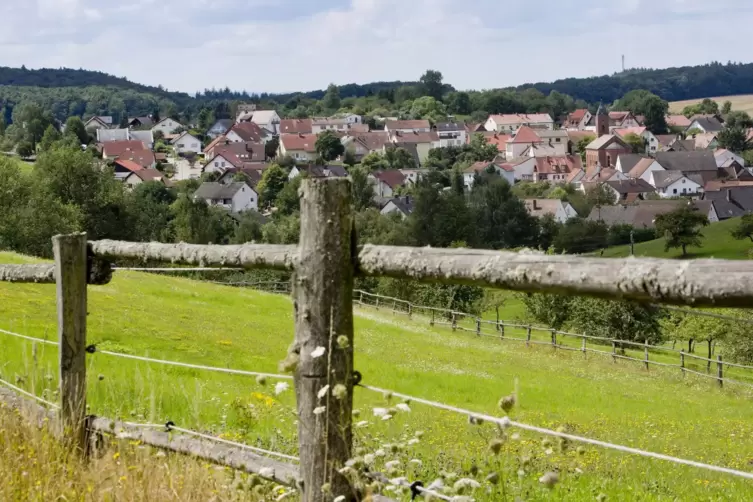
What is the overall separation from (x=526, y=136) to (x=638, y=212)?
239 feet

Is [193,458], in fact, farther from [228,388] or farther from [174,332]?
[174,332]

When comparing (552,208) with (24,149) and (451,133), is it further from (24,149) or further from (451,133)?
(24,149)

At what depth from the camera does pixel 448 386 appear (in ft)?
56.2

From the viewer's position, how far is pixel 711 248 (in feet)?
291

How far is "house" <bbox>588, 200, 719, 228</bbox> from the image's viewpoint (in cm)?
10681

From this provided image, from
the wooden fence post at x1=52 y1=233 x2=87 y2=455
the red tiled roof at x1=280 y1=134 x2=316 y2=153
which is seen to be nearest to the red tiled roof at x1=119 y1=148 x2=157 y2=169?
the red tiled roof at x1=280 y1=134 x2=316 y2=153

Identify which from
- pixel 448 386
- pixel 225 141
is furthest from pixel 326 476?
pixel 225 141

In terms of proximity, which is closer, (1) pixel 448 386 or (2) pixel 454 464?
(2) pixel 454 464

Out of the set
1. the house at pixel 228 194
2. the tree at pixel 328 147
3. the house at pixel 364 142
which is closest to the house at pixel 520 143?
the house at pixel 364 142

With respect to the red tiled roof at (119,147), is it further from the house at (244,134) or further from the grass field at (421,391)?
the grass field at (421,391)

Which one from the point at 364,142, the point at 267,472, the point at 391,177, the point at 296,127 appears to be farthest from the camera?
the point at 296,127

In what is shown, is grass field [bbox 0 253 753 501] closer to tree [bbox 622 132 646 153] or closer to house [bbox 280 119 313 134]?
tree [bbox 622 132 646 153]

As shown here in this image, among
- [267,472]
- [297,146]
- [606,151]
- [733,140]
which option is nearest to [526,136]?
Answer: [606,151]

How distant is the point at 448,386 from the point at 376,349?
564cm
